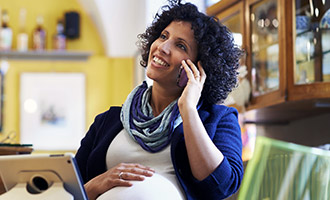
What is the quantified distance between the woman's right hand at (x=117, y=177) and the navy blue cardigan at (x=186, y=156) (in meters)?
0.09

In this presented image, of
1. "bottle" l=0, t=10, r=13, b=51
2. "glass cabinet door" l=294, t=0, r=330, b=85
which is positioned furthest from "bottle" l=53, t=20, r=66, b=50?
"glass cabinet door" l=294, t=0, r=330, b=85

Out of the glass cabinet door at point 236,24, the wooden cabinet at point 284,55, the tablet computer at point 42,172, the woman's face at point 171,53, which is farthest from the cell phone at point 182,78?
the glass cabinet door at point 236,24

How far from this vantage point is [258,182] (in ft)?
3.66

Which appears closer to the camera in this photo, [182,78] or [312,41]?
[182,78]

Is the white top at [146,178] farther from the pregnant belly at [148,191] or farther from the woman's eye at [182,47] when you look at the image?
the woman's eye at [182,47]

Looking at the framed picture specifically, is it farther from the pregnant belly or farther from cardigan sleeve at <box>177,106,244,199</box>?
the pregnant belly

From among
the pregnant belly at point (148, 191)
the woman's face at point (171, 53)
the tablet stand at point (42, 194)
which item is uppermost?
the woman's face at point (171, 53)

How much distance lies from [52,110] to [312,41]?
15.6ft

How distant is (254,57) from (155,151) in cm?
204

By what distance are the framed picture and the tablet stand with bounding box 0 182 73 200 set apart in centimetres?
583

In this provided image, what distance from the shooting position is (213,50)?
6.34 ft

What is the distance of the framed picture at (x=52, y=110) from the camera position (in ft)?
23.9

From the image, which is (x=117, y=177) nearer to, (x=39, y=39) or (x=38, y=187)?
(x=38, y=187)

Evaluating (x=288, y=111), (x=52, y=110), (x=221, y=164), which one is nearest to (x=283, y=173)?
(x=221, y=164)
